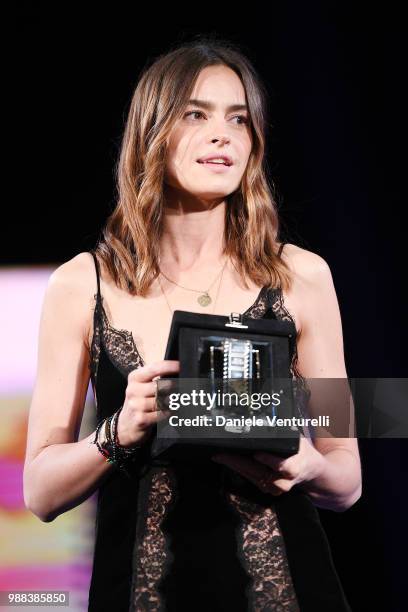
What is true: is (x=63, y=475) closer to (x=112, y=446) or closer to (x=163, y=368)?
(x=112, y=446)

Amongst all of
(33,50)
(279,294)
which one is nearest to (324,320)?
(279,294)

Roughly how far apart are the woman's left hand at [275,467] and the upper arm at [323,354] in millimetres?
322

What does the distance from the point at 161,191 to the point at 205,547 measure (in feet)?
2.40

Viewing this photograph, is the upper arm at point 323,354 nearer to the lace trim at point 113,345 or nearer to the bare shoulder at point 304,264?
the bare shoulder at point 304,264

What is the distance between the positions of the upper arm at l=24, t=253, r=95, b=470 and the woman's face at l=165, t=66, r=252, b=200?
29 centimetres

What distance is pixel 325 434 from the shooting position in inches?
67.1

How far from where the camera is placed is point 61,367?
5.51ft

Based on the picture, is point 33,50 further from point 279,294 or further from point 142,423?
point 142,423

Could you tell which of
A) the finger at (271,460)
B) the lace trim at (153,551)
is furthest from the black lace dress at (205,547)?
the finger at (271,460)

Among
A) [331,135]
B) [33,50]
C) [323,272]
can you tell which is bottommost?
[323,272]

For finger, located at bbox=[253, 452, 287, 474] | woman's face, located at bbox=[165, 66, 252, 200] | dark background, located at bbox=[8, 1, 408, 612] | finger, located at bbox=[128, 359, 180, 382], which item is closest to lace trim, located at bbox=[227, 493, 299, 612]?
finger, located at bbox=[253, 452, 287, 474]

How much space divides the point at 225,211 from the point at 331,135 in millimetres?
790

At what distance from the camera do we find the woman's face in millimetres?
1710

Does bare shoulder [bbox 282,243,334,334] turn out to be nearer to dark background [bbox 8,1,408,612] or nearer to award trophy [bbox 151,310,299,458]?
award trophy [bbox 151,310,299,458]
